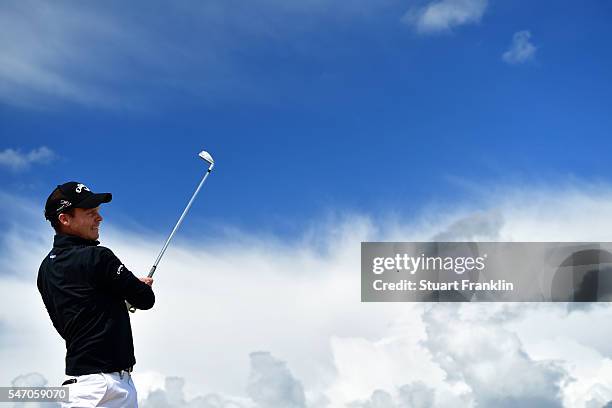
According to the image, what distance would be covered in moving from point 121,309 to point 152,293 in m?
0.30

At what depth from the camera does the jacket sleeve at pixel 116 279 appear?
6.05m

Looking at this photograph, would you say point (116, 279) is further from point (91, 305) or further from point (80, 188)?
point (80, 188)

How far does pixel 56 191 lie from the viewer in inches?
256

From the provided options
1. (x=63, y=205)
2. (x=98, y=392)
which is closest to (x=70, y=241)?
(x=63, y=205)

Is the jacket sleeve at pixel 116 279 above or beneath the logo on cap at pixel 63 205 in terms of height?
beneath

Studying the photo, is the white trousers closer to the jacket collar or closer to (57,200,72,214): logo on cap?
the jacket collar

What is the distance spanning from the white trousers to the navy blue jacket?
6 centimetres

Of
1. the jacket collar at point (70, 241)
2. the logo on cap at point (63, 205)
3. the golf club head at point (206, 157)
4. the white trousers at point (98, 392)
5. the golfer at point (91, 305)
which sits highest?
the golf club head at point (206, 157)

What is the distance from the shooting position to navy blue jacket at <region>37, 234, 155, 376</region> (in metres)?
6.09

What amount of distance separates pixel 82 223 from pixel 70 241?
179mm

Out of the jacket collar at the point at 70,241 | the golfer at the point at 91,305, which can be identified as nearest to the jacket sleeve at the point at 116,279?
the golfer at the point at 91,305

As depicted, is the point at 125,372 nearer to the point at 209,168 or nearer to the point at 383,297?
the point at 209,168

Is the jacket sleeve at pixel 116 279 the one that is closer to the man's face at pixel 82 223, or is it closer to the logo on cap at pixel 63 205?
the man's face at pixel 82 223

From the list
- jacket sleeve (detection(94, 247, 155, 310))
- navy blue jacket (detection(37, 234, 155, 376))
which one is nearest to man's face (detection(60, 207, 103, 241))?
navy blue jacket (detection(37, 234, 155, 376))
